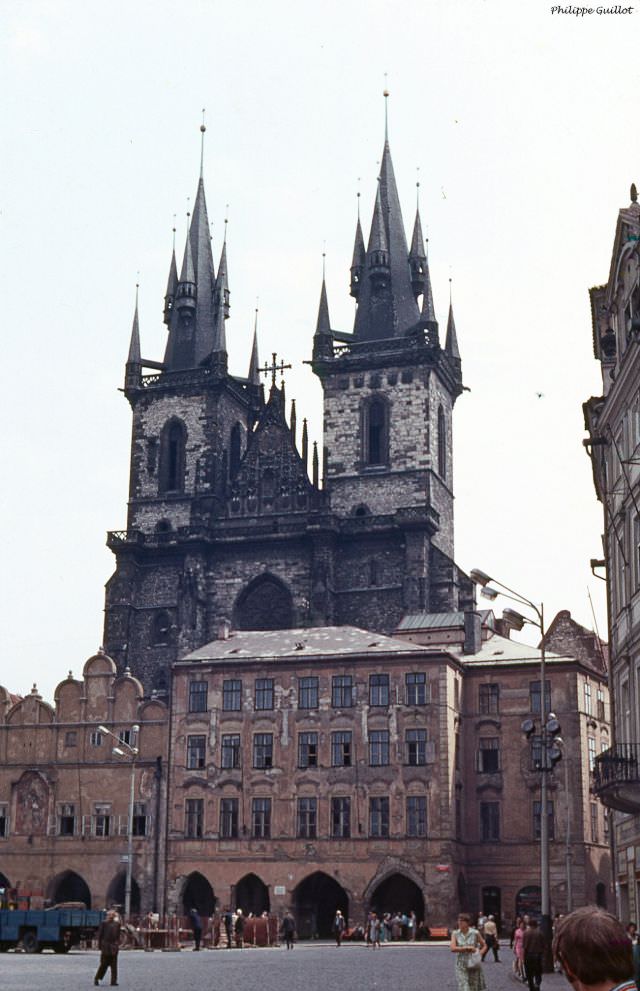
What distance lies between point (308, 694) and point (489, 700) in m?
7.81

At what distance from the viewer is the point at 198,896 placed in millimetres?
60375

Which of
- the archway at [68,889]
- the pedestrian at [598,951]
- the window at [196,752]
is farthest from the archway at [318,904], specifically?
the pedestrian at [598,951]

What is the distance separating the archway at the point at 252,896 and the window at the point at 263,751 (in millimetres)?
4661

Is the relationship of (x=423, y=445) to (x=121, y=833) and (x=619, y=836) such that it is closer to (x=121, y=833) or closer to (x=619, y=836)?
(x=121, y=833)

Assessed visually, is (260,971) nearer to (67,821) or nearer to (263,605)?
→ (67,821)

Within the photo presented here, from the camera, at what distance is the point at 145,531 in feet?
277

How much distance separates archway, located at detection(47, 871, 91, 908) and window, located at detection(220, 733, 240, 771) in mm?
8041

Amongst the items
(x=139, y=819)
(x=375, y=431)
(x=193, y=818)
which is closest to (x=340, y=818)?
(x=193, y=818)

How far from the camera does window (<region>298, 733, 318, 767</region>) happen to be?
59594mm

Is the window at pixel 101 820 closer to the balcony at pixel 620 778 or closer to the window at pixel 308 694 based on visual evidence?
the window at pixel 308 694

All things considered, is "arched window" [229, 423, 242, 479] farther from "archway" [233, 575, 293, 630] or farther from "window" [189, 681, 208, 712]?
"window" [189, 681, 208, 712]

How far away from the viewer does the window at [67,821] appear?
61719 mm

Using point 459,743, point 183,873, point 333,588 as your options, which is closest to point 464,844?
point 459,743

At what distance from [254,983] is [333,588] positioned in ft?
170
